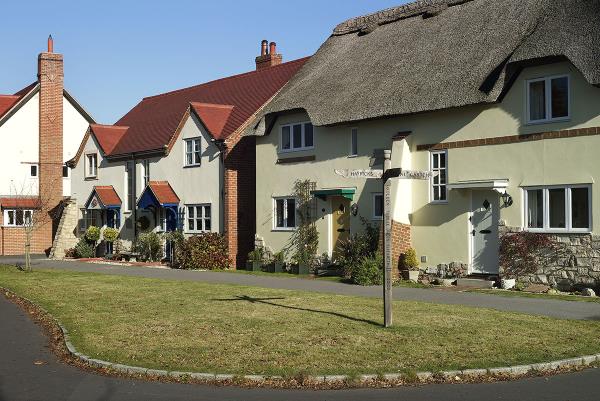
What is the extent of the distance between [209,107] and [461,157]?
1360 centimetres

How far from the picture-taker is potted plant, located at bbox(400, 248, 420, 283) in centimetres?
2223

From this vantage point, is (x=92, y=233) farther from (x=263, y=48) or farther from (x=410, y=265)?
(x=410, y=265)

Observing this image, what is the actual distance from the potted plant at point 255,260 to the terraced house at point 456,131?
53cm

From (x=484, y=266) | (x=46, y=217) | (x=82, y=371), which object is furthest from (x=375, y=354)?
(x=46, y=217)

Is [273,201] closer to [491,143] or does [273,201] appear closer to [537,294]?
[491,143]

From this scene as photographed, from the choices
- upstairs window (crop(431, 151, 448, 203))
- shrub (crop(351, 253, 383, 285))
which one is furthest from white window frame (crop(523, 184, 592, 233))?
shrub (crop(351, 253, 383, 285))

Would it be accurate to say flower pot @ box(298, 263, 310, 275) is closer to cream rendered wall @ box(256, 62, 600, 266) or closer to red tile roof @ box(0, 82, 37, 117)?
cream rendered wall @ box(256, 62, 600, 266)

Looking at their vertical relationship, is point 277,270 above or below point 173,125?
below

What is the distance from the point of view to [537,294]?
18.6 meters

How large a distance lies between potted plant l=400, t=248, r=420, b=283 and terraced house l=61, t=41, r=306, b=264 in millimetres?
8828

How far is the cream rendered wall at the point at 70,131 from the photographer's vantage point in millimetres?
45625

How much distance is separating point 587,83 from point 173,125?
68.3 feet

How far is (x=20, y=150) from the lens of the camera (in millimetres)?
44312

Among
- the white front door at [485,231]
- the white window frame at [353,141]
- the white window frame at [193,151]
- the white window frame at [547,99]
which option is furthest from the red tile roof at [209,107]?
the white window frame at [547,99]
